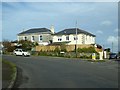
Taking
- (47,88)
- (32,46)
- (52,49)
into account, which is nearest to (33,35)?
(32,46)

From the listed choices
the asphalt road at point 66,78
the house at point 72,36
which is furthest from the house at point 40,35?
the asphalt road at point 66,78

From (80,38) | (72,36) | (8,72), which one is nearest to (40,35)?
(72,36)

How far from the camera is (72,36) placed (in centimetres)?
9062

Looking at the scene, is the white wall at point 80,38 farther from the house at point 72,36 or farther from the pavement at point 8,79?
the pavement at point 8,79

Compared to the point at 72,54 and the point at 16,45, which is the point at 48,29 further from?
the point at 72,54

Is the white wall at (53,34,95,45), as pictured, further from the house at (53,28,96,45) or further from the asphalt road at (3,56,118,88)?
the asphalt road at (3,56,118,88)

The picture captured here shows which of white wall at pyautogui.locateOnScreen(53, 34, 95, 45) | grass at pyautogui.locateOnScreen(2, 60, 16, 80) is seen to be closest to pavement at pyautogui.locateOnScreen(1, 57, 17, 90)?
grass at pyautogui.locateOnScreen(2, 60, 16, 80)

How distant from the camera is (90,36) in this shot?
9612cm

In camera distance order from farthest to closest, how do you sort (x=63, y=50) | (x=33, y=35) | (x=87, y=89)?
(x=33, y=35), (x=63, y=50), (x=87, y=89)

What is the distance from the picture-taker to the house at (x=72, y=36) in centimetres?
9006

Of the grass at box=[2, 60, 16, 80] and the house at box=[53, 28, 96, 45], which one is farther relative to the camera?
the house at box=[53, 28, 96, 45]

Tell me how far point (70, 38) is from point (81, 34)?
11.4 feet

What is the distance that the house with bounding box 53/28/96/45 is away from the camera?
3546 inches

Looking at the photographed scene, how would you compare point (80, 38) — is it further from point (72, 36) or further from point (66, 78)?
point (66, 78)
